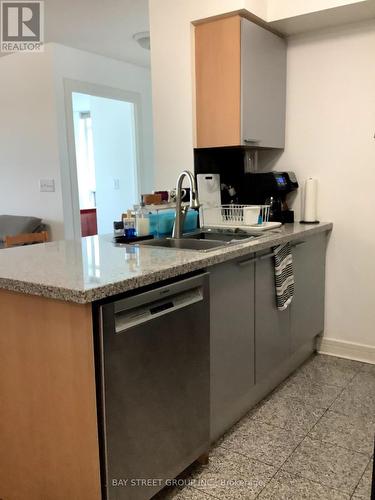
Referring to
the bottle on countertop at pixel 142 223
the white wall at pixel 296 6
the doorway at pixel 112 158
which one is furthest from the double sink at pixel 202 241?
the doorway at pixel 112 158

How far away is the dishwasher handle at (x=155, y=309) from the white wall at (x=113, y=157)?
355 centimetres

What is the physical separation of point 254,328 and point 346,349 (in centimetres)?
109

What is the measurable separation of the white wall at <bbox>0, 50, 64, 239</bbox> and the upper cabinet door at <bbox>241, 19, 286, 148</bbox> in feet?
6.77

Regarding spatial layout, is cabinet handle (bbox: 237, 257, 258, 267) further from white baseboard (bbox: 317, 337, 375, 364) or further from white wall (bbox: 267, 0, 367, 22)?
white wall (bbox: 267, 0, 367, 22)

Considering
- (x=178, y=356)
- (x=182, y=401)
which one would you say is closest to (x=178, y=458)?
(x=182, y=401)

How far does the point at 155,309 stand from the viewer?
1.52m

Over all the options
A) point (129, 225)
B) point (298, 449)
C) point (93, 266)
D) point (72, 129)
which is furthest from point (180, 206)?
point (72, 129)

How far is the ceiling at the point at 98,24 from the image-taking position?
310 cm

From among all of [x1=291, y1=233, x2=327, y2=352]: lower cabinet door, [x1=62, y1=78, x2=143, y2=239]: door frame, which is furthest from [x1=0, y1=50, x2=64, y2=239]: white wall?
[x1=291, y1=233, x2=327, y2=352]: lower cabinet door

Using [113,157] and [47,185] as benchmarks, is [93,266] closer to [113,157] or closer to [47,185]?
[47,185]

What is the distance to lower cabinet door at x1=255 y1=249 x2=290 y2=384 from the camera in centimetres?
222

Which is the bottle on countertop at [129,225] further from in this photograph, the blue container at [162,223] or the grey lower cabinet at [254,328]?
the grey lower cabinet at [254,328]

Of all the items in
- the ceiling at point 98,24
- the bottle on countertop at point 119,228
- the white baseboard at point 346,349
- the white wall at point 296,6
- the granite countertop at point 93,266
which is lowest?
the white baseboard at point 346,349

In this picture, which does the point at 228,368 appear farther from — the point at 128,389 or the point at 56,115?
the point at 56,115
